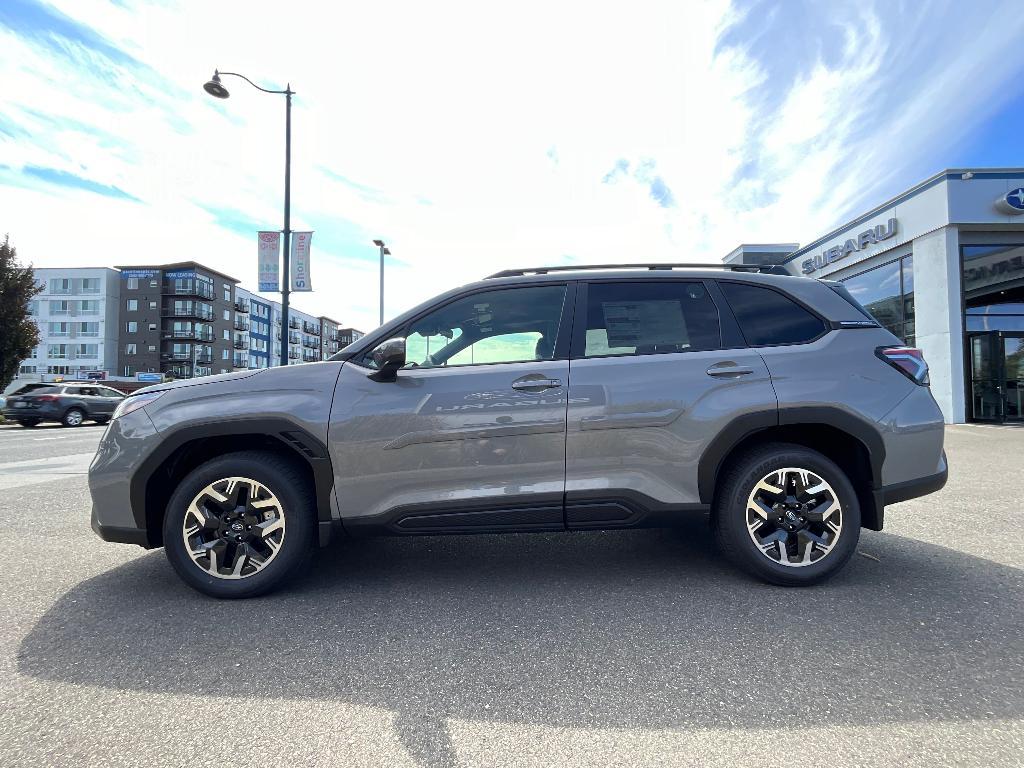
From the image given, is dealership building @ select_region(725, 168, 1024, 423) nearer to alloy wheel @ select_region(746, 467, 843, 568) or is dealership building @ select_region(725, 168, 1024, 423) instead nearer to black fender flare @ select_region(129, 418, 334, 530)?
alloy wheel @ select_region(746, 467, 843, 568)

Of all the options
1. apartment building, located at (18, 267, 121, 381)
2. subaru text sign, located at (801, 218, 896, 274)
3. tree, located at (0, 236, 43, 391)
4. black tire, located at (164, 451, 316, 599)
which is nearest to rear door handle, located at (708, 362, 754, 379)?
black tire, located at (164, 451, 316, 599)

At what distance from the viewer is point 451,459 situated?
3.03 meters

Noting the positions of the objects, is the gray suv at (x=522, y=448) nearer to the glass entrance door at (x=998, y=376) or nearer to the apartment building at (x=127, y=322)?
the glass entrance door at (x=998, y=376)

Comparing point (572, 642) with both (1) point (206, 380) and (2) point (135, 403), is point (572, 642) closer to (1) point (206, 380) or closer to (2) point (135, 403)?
(1) point (206, 380)

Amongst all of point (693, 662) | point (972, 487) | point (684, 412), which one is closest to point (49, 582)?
point (693, 662)

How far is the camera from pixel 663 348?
3277 millimetres

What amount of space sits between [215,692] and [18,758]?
0.57m

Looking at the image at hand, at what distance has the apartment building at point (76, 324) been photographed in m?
72.7

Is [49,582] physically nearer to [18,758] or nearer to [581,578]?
[18,758]

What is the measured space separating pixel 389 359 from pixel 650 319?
1567 millimetres

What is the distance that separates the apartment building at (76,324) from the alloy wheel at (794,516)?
291 feet

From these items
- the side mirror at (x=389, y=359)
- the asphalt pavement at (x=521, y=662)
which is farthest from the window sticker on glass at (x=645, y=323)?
the side mirror at (x=389, y=359)

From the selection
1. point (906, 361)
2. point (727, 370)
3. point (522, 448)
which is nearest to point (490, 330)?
point (522, 448)

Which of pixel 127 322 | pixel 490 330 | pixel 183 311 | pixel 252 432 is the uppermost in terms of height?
pixel 183 311
